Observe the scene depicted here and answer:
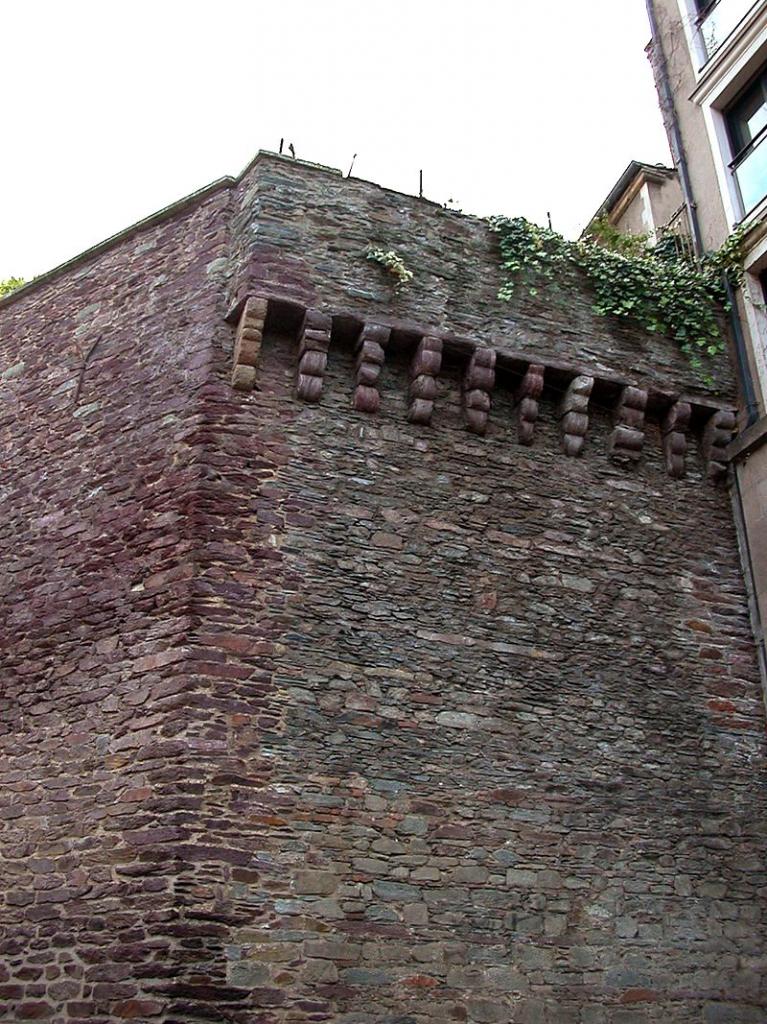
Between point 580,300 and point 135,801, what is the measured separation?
618 centimetres

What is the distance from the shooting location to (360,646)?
8312 mm

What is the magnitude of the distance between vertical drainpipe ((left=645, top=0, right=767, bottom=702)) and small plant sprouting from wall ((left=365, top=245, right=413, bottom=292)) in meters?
3.50

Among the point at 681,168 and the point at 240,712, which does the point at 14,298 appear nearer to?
the point at 240,712

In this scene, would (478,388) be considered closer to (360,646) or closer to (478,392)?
(478,392)

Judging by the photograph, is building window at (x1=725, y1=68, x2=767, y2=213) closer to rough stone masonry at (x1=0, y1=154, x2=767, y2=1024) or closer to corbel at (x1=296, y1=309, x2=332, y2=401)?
rough stone masonry at (x1=0, y1=154, x2=767, y2=1024)

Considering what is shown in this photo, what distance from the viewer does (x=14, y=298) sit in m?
11.5

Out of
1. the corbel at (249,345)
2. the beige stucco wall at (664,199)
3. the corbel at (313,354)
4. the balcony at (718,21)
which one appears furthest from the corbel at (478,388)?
the balcony at (718,21)

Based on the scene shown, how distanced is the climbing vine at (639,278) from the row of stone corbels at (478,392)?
2.65ft

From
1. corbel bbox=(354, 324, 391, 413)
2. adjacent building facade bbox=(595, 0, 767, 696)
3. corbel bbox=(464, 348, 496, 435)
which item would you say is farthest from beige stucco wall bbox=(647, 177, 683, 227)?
corbel bbox=(354, 324, 391, 413)

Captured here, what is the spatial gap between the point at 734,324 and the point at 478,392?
3108mm

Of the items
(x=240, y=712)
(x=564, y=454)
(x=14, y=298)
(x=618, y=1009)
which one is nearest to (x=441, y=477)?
(x=564, y=454)

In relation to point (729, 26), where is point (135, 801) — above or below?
below

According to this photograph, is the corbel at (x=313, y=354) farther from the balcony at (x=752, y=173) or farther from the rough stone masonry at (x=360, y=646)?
the balcony at (x=752, y=173)

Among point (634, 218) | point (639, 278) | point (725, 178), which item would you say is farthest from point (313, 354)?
point (634, 218)
